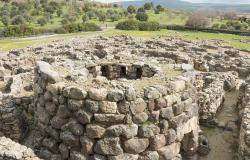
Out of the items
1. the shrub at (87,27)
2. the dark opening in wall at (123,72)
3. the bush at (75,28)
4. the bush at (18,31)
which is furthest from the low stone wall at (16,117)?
the shrub at (87,27)

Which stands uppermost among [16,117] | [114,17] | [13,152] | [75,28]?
[13,152]

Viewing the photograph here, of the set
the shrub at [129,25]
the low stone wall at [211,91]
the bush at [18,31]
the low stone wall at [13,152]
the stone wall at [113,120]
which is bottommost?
the bush at [18,31]

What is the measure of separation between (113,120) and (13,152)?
367 cm

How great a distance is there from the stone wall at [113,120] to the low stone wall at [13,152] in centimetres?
114

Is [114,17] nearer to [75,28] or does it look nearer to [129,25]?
[129,25]

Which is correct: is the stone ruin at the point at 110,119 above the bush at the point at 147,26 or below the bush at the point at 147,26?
above

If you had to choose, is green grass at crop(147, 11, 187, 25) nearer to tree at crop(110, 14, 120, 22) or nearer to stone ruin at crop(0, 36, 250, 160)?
tree at crop(110, 14, 120, 22)

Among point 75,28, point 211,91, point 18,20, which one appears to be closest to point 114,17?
point 75,28

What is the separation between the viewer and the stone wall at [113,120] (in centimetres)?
1309

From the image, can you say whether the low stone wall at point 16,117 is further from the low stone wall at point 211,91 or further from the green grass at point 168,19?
the green grass at point 168,19

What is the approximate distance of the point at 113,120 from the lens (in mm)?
13109

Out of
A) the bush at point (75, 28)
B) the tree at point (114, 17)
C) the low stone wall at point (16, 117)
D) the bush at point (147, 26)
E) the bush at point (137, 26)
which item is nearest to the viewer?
the low stone wall at point (16, 117)

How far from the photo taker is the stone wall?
13094 mm

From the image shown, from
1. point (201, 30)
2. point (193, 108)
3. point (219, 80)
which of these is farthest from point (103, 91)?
point (201, 30)
